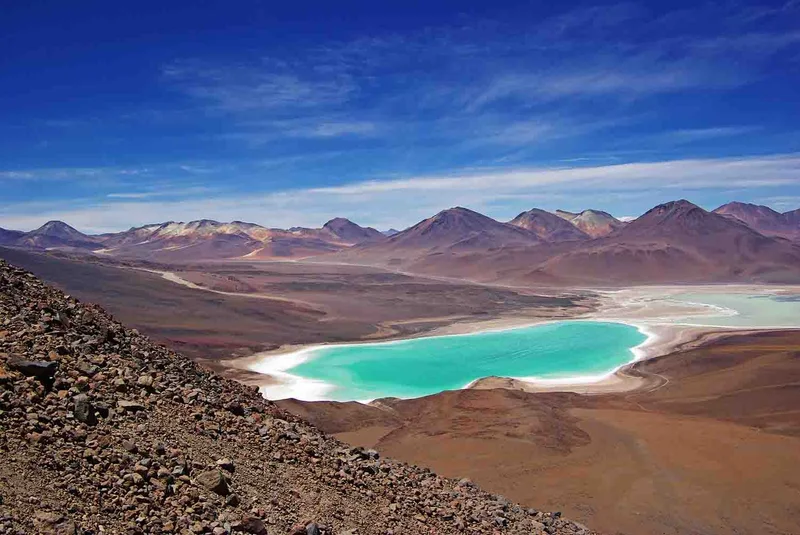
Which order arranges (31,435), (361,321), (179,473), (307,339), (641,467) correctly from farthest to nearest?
(361,321)
(307,339)
(641,467)
(179,473)
(31,435)

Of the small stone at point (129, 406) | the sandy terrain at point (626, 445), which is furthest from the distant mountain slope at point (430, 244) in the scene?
the small stone at point (129, 406)

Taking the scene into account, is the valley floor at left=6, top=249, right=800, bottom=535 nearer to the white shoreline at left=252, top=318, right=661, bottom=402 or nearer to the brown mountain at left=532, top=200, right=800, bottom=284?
the white shoreline at left=252, top=318, right=661, bottom=402

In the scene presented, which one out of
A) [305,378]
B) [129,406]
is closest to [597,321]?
[305,378]

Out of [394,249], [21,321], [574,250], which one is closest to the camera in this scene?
[21,321]

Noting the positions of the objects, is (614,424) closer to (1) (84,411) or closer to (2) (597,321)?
(1) (84,411)

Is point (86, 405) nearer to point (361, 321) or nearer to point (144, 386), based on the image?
point (144, 386)

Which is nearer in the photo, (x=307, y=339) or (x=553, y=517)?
(x=553, y=517)

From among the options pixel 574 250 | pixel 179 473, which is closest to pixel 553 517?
pixel 179 473
